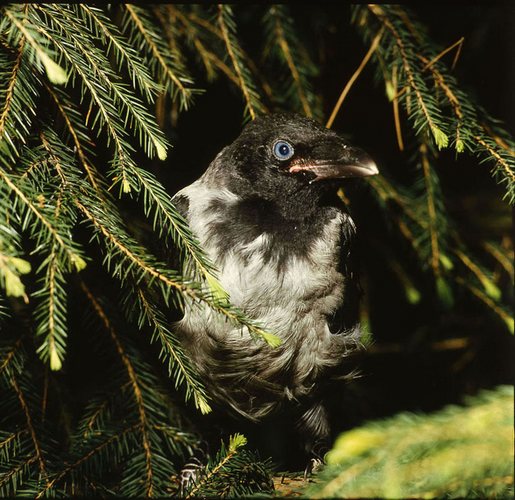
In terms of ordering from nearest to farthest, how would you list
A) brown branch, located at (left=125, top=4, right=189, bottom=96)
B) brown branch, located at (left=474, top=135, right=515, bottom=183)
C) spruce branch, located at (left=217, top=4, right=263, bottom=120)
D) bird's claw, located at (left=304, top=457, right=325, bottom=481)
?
brown branch, located at (left=474, top=135, right=515, bottom=183) < brown branch, located at (left=125, top=4, right=189, bottom=96) < spruce branch, located at (left=217, top=4, right=263, bottom=120) < bird's claw, located at (left=304, top=457, right=325, bottom=481)

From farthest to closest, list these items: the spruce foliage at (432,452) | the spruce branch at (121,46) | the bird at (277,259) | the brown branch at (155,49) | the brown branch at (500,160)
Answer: the brown branch at (155,49)
the bird at (277,259)
the brown branch at (500,160)
the spruce branch at (121,46)
the spruce foliage at (432,452)

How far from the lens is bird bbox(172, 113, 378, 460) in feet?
6.75

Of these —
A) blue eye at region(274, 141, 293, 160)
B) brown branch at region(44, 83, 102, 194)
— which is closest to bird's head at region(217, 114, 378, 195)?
blue eye at region(274, 141, 293, 160)

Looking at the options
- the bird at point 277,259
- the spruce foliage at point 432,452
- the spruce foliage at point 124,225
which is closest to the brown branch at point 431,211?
the spruce foliage at point 124,225

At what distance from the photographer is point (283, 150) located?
2.19 metres

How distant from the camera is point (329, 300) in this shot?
2.18 meters

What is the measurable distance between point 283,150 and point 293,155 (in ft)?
0.14

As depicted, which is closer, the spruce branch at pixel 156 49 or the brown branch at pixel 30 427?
the brown branch at pixel 30 427

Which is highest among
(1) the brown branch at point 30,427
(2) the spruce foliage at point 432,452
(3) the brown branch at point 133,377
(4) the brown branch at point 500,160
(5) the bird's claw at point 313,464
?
(4) the brown branch at point 500,160

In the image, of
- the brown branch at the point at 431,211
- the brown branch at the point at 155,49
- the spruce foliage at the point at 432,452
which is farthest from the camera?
the brown branch at the point at 431,211

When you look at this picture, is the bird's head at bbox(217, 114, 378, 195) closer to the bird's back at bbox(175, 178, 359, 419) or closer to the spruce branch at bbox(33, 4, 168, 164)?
the bird's back at bbox(175, 178, 359, 419)

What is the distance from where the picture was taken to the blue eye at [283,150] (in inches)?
85.7

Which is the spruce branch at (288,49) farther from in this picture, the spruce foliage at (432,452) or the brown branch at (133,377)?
the spruce foliage at (432,452)

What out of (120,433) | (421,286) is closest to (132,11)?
(120,433)
